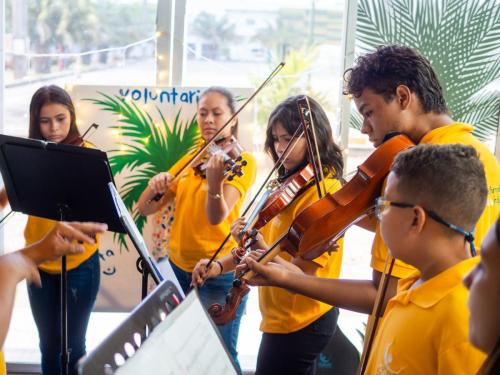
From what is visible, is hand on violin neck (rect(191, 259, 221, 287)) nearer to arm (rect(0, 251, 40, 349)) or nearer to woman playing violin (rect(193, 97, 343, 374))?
woman playing violin (rect(193, 97, 343, 374))

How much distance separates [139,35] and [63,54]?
40 cm

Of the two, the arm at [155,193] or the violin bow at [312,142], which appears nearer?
the violin bow at [312,142]

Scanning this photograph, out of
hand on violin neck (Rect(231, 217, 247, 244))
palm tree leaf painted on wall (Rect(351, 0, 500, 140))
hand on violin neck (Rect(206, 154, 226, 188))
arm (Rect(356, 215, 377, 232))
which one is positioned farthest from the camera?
palm tree leaf painted on wall (Rect(351, 0, 500, 140))

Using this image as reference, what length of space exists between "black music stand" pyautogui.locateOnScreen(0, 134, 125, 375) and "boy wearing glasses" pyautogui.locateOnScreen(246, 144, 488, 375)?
41.7 inches

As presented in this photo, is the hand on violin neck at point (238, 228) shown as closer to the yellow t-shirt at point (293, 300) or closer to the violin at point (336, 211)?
the yellow t-shirt at point (293, 300)

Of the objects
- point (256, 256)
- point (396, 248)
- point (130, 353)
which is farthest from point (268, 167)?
point (130, 353)

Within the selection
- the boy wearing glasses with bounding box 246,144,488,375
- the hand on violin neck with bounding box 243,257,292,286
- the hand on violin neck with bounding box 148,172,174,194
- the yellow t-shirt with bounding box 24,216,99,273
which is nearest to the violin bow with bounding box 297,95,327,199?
the hand on violin neck with bounding box 243,257,292,286

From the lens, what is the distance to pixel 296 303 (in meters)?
1.95

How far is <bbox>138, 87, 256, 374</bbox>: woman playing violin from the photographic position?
254 centimetres

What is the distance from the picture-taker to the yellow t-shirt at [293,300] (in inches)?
76.5

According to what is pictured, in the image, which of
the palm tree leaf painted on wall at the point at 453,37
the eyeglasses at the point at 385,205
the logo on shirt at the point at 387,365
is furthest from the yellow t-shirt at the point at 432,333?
the palm tree leaf painted on wall at the point at 453,37

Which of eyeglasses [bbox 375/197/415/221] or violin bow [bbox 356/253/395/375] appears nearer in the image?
eyeglasses [bbox 375/197/415/221]

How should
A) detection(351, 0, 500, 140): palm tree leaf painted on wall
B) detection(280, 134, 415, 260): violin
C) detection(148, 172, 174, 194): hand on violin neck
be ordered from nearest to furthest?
1. detection(280, 134, 415, 260): violin
2. detection(148, 172, 174, 194): hand on violin neck
3. detection(351, 0, 500, 140): palm tree leaf painted on wall

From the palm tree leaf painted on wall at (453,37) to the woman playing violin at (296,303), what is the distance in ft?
3.56
